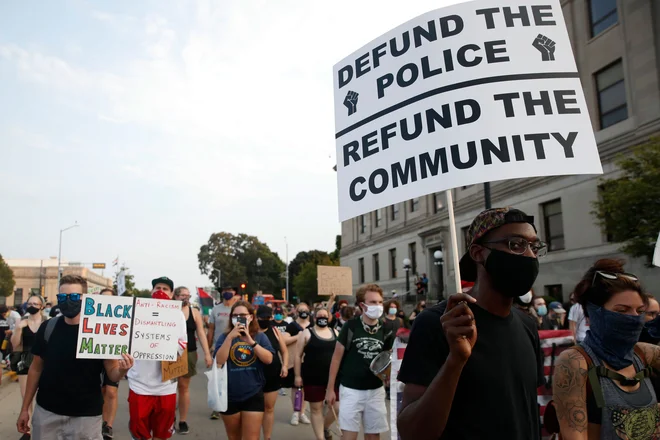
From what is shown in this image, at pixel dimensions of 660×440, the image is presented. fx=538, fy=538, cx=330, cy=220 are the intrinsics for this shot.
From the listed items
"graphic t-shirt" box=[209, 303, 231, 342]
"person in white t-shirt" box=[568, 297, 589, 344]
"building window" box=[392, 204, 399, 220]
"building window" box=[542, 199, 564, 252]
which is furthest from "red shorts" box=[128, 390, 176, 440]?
"building window" box=[392, 204, 399, 220]

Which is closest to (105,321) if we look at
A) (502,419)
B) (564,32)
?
(502,419)

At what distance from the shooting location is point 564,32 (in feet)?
11.1

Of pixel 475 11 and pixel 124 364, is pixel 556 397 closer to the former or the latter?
pixel 475 11

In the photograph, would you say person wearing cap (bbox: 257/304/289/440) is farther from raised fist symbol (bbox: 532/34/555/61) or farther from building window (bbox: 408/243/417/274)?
building window (bbox: 408/243/417/274)

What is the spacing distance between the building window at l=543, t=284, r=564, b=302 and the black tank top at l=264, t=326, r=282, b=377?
1941 centimetres

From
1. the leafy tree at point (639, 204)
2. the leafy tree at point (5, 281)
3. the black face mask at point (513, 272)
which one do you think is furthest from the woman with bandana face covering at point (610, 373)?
the leafy tree at point (5, 281)

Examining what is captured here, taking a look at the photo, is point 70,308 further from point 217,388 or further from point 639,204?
point 639,204

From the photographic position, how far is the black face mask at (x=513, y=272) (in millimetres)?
2234

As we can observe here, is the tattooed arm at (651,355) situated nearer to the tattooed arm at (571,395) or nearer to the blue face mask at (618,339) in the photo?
the blue face mask at (618,339)

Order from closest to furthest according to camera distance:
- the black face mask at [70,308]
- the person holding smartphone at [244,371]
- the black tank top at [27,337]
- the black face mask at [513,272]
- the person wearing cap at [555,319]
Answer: the black face mask at [513,272]
the black face mask at [70,308]
the person holding smartphone at [244,371]
the black tank top at [27,337]
the person wearing cap at [555,319]

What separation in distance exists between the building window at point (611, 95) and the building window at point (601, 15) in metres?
1.84

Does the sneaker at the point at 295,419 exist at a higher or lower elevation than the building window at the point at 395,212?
lower

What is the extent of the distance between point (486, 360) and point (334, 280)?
15.9 meters

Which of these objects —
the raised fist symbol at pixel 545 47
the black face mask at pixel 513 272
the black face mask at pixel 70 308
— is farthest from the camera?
the black face mask at pixel 70 308
